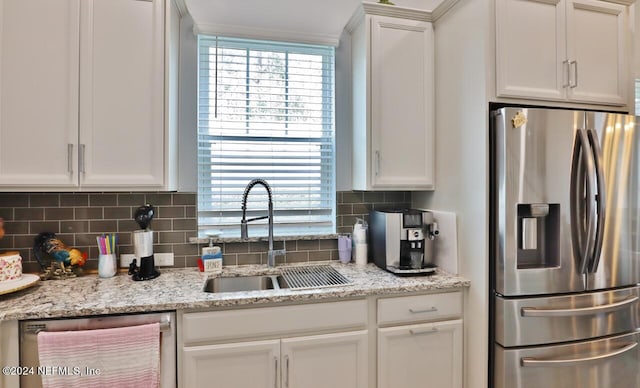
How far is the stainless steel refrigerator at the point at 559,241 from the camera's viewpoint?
5.31ft

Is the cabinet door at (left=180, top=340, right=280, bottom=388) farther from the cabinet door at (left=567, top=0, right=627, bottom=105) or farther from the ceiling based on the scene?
the cabinet door at (left=567, top=0, right=627, bottom=105)

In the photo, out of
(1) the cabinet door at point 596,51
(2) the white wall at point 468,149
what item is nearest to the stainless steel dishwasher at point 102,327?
(2) the white wall at point 468,149

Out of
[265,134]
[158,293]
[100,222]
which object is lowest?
[158,293]

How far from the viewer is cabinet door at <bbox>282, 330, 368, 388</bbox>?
1.59m

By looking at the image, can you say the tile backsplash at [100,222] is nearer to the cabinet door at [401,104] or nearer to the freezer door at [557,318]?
the cabinet door at [401,104]

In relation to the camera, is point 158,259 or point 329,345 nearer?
point 329,345

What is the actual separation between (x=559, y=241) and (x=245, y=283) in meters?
1.69

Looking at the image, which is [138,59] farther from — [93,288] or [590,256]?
[590,256]

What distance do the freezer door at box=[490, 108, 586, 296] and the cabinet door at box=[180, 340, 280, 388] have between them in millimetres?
1165

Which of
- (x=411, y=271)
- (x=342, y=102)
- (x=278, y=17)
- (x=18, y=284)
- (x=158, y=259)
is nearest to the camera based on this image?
(x=18, y=284)

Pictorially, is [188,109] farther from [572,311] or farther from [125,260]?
[572,311]

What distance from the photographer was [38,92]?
1597mm

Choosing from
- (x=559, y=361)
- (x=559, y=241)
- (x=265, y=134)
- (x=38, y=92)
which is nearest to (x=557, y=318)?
(x=559, y=361)

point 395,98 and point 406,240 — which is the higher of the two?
point 395,98
